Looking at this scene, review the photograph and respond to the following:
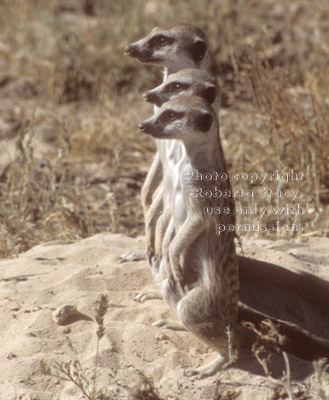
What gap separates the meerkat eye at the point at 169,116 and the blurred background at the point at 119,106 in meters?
1.49

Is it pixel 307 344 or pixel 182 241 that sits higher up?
pixel 182 241

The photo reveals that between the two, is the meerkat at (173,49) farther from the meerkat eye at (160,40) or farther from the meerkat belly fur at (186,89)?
the meerkat belly fur at (186,89)

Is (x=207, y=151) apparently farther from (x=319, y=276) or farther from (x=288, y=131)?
(x=288, y=131)

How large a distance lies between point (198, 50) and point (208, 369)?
4.77 ft

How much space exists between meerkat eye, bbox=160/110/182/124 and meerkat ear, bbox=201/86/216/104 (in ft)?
0.54

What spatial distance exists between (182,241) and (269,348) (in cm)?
66

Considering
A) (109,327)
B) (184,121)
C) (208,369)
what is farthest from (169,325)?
(184,121)

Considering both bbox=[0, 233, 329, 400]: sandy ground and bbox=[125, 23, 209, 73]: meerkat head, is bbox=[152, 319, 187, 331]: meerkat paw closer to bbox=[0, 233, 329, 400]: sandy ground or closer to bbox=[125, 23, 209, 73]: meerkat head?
bbox=[0, 233, 329, 400]: sandy ground

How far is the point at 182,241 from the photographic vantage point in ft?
9.77

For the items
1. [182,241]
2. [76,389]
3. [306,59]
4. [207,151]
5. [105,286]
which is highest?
[306,59]

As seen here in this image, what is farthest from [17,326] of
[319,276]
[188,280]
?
[319,276]

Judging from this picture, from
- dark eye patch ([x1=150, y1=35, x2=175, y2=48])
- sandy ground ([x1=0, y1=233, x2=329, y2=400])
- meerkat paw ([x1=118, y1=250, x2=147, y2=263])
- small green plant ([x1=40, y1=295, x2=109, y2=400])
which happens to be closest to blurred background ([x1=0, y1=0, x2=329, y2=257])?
sandy ground ([x1=0, y1=233, x2=329, y2=400])

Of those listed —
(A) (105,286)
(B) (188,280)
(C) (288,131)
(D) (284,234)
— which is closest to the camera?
(B) (188,280)

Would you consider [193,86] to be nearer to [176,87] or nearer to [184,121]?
[176,87]
